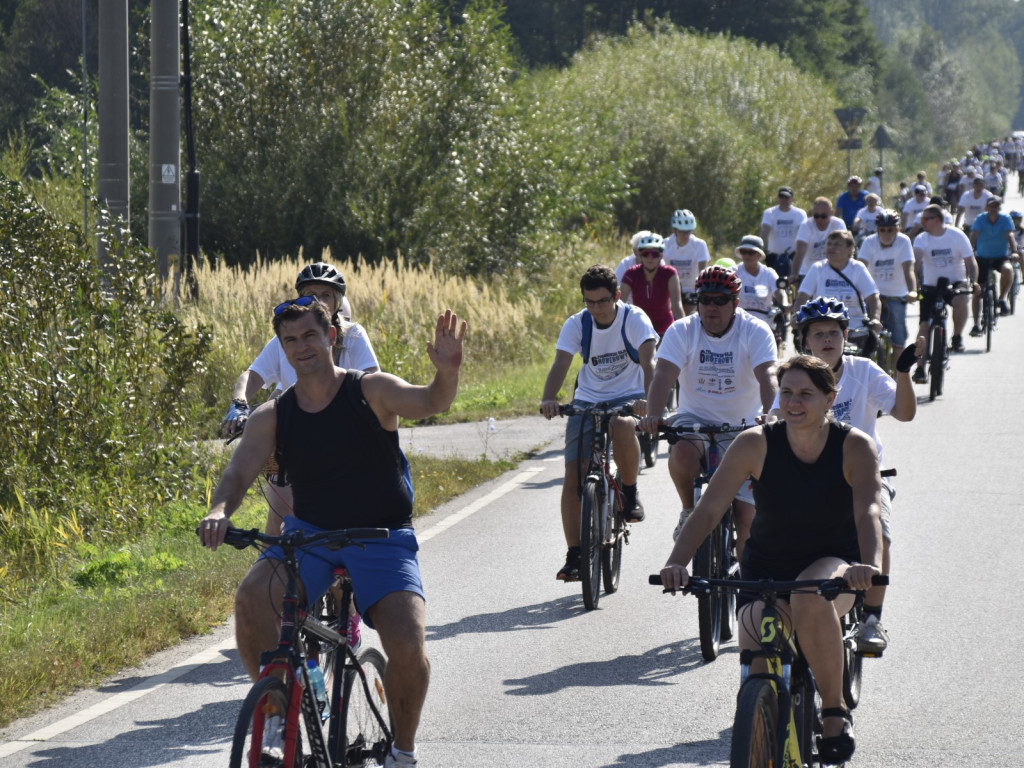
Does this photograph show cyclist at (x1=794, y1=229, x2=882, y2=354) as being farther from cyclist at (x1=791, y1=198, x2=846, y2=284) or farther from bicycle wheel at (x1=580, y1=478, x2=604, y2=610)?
bicycle wheel at (x1=580, y1=478, x2=604, y2=610)

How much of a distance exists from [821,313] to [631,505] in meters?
3.12

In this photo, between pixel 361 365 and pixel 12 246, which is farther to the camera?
pixel 12 246

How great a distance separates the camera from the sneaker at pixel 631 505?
9891 mm

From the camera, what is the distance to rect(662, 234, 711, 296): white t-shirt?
1695cm

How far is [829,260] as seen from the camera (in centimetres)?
1373

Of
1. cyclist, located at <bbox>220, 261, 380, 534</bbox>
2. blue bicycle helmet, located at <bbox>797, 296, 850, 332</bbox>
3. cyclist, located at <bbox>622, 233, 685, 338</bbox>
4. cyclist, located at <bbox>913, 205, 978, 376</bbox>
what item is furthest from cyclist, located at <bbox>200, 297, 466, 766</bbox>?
cyclist, located at <bbox>913, 205, 978, 376</bbox>

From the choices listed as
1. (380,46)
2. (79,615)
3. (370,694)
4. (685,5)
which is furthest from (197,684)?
(685,5)

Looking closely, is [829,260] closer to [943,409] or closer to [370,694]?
[943,409]

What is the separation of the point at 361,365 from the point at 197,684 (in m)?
1.62

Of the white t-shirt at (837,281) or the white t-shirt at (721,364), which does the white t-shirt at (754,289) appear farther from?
the white t-shirt at (721,364)

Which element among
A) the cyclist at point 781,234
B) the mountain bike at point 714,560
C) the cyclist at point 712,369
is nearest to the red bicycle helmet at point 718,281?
the cyclist at point 712,369

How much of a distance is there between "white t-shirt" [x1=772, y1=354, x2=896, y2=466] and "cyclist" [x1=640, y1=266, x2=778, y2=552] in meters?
1.13

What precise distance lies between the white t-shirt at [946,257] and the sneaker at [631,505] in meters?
9.99

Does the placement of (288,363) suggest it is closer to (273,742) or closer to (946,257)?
(273,742)
